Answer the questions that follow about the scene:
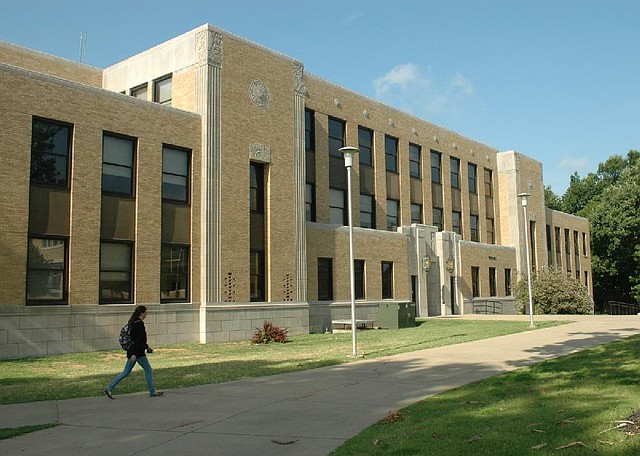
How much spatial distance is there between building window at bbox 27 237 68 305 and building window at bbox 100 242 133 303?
4.72 feet

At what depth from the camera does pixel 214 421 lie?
9.70 meters

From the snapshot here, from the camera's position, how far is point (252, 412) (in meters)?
10.3

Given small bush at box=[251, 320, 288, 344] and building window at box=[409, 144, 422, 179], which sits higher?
building window at box=[409, 144, 422, 179]

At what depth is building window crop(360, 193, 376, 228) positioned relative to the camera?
3691cm

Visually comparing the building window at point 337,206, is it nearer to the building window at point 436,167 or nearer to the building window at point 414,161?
the building window at point 414,161

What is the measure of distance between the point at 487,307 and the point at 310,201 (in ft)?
58.2

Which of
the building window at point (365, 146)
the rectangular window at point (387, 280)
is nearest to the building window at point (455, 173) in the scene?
the building window at point (365, 146)

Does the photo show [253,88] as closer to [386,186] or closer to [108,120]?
[108,120]

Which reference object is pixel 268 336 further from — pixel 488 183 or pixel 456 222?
pixel 488 183

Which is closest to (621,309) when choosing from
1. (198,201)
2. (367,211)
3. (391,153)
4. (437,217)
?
(437,217)

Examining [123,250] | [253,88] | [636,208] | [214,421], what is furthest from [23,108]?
[636,208]

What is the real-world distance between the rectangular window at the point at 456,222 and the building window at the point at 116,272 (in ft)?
89.2

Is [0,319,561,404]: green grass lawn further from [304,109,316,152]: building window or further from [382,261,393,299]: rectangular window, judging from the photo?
[304,109,316,152]: building window

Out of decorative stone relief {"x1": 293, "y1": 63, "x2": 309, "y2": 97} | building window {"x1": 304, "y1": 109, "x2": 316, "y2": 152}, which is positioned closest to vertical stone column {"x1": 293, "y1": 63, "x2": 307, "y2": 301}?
decorative stone relief {"x1": 293, "y1": 63, "x2": 309, "y2": 97}
